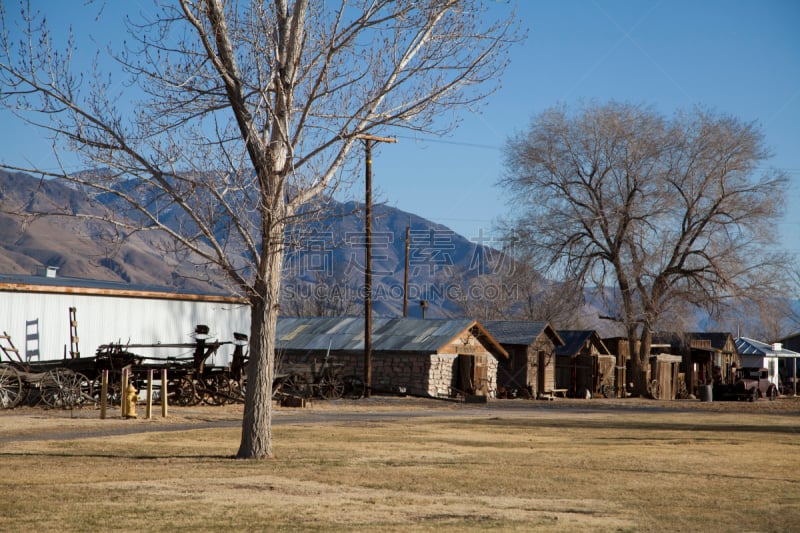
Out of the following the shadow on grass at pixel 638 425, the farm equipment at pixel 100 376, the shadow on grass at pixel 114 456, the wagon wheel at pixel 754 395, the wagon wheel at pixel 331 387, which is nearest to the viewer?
the shadow on grass at pixel 114 456

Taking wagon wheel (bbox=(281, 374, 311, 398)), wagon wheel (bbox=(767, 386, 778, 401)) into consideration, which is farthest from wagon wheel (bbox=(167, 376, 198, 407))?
wagon wheel (bbox=(767, 386, 778, 401))

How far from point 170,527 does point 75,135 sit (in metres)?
6.77

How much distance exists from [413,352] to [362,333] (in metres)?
3.83

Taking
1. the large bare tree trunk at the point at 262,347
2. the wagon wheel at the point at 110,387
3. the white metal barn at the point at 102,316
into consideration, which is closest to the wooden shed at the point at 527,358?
the white metal barn at the point at 102,316

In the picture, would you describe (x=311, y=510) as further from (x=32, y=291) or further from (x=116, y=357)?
(x=32, y=291)

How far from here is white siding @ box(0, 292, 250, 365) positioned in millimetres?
27875

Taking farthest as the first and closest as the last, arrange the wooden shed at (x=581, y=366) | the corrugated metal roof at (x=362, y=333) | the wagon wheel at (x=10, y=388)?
the wooden shed at (x=581, y=366) < the corrugated metal roof at (x=362, y=333) < the wagon wheel at (x=10, y=388)

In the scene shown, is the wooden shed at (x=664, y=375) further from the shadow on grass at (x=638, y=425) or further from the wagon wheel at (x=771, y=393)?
the shadow on grass at (x=638, y=425)

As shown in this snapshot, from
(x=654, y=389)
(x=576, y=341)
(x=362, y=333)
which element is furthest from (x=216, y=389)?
(x=654, y=389)

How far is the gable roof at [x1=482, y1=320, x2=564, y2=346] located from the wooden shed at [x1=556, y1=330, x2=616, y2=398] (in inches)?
47.8

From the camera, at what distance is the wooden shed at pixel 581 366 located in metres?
48.6

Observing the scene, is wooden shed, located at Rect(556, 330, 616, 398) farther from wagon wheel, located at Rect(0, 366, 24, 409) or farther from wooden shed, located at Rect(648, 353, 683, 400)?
wagon wheel, located at Rect(0, 366, 24, 409)

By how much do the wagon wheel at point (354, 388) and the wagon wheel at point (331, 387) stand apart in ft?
2.08

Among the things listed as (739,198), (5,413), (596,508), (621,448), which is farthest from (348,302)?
(596,508)
